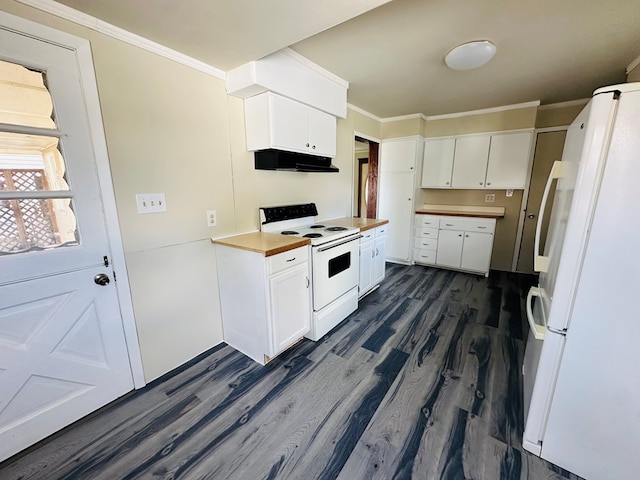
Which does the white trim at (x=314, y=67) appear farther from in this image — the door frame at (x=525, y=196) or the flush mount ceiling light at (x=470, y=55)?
the door frame at (x=525, y=196)

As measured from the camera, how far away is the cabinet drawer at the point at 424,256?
4.22 metres

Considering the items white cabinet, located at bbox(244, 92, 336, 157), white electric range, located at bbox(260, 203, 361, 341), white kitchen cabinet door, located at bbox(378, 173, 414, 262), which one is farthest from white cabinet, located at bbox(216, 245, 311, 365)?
white kitchen cabinet door, located at bbox(378, 173, 414, 262)

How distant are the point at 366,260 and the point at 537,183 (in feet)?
9.25

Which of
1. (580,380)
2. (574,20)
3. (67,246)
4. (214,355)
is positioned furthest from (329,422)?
(574,20)

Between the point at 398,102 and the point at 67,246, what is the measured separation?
355 cm

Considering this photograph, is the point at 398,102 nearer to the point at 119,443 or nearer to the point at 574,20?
the point at 574,20

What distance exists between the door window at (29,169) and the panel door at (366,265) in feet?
7.99

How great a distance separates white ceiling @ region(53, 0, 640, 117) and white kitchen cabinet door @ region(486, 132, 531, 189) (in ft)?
2.62

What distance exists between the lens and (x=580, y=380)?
3.85 ft

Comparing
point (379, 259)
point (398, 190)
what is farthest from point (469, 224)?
point (379, 259)

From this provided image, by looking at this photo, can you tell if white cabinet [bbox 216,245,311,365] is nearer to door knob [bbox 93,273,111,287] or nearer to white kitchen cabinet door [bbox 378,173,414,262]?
door knob [bbox 93,273,111,287]

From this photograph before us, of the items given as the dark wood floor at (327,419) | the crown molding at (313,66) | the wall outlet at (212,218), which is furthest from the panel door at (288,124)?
the dark wood floor at (327,419)

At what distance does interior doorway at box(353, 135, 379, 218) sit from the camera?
4445 millimetres

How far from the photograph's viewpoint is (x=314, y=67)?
229 centimetres
